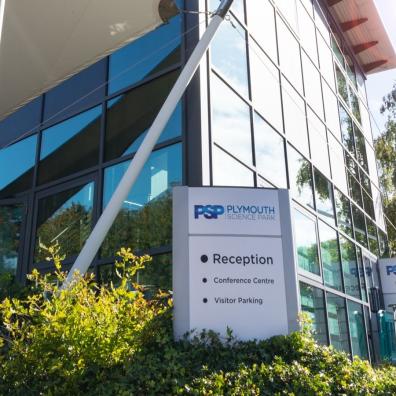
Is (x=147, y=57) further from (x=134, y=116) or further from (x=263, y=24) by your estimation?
(x=263, y=24)

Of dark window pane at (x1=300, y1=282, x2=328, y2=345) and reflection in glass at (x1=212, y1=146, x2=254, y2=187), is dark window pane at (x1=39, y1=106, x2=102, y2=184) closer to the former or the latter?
reflection in glass at (x1=212, y1=146, x2=254, y2=187)

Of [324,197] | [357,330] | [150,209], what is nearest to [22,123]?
[150,209]

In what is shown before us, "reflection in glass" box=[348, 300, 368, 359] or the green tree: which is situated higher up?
the green tree

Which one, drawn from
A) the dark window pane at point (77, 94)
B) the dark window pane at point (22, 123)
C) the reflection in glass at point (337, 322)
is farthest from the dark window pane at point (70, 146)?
the reflection in glass at point (337, 322)

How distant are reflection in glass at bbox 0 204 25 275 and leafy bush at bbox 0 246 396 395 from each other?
5.18 metres

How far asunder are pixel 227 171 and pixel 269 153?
2.03m

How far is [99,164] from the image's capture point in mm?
8617

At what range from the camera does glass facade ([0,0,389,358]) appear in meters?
7.70

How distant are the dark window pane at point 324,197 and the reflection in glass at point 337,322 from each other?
191 centimetres

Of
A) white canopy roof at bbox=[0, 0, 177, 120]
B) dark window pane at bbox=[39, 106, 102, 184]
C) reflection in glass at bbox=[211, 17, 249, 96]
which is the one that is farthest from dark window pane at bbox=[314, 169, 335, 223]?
white canopy roof at bbox=[0, 0, 177, 120]

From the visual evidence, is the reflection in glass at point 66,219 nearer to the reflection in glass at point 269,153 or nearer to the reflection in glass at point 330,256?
the reflection in glass at point 269,153

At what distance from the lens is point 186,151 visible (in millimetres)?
7402

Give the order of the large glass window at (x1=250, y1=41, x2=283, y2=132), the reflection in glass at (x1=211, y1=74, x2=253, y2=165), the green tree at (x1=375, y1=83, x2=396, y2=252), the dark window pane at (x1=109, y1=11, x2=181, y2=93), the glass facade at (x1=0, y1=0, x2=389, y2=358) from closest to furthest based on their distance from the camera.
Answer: the glass facade at (x1=0, y1=0, x2=389, y2=358), the reflection in glass at (x1=211, y1=74, x2=253, y2=165), the dark window pane at (x1=109, y1=11, x2=181, y2=93), the large glass window at (x1=250, y1=41, x2=283, y2=132), the green tree at (x1=375, y1=83, x2=396, y2=252)

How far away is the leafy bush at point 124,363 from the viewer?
3994 mm
